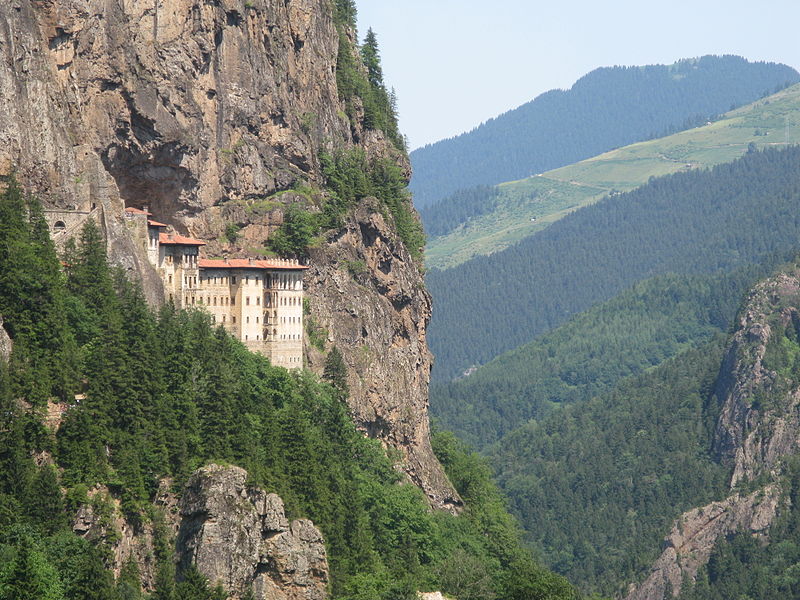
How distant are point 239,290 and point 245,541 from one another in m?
30.4

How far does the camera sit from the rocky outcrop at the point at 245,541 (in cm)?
10675

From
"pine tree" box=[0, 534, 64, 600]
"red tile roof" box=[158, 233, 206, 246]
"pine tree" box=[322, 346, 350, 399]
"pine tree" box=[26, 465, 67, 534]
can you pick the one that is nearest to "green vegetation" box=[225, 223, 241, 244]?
"red tile roof" box=[158, 233, 206, 246]

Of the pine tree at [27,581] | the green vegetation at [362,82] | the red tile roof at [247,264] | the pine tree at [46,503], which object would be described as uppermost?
the green vegetation at [362,82]

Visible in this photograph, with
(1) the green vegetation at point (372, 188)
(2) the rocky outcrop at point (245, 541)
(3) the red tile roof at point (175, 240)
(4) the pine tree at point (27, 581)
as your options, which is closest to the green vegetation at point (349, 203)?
(1) the green vegetation at point (372, 188)

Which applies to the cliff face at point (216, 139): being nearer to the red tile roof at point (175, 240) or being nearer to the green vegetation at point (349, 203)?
the green vegetation at point (349, 203)

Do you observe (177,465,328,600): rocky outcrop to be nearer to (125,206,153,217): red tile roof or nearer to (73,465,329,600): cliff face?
(73,465,329,600): cliff face

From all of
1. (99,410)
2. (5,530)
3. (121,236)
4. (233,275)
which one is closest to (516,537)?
(233,275)

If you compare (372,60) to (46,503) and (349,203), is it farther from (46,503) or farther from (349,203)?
(46,503)

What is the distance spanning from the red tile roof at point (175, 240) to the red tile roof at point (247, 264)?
67.8 inches

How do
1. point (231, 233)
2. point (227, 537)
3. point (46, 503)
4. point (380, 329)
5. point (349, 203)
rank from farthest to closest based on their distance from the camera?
point (380, 329), point (349, 203), point (231, 233), point (227, 537), point (46, 503)

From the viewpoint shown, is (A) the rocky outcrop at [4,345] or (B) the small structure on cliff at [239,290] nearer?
(A) the rocky outcrop at [4,345]

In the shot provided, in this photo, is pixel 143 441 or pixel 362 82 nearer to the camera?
pixel 143 441

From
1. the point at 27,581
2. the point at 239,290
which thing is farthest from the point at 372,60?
the point at 27,581

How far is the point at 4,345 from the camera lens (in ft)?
347
